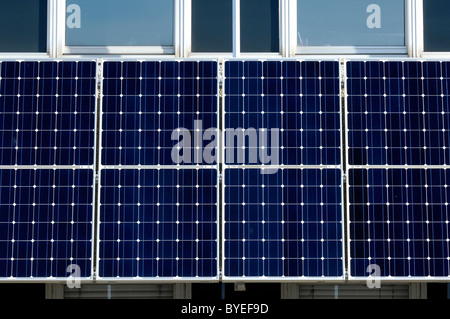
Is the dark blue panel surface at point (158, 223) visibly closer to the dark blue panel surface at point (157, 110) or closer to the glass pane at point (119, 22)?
the dark blue panel surface at point (157, 110)

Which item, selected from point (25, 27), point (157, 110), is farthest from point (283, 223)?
point (25, 27)

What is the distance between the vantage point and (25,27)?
36.2 ft

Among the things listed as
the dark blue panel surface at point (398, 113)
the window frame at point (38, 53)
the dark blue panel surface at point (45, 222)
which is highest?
the window frame at point (38, 53)

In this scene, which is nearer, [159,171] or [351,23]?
[159,171]

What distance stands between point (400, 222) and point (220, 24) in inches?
173

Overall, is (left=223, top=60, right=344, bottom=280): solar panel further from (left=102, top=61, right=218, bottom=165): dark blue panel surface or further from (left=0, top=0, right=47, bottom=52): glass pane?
(left=0, top=0, right=47, bottom=52): glass pane

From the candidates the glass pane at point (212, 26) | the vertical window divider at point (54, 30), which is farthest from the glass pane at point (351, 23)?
the vertical window divider at point (54, 30)

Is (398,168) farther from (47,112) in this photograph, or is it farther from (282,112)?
(47,112)

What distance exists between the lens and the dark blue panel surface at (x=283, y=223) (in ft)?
30.1

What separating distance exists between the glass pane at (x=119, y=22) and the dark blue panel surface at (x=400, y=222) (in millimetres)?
4141

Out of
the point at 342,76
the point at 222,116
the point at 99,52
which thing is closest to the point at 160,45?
the point at 99,52

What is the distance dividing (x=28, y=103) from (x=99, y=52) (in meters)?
1.88

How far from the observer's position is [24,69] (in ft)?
31.6

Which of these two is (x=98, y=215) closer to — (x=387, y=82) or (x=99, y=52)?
(x=99, y=52)
